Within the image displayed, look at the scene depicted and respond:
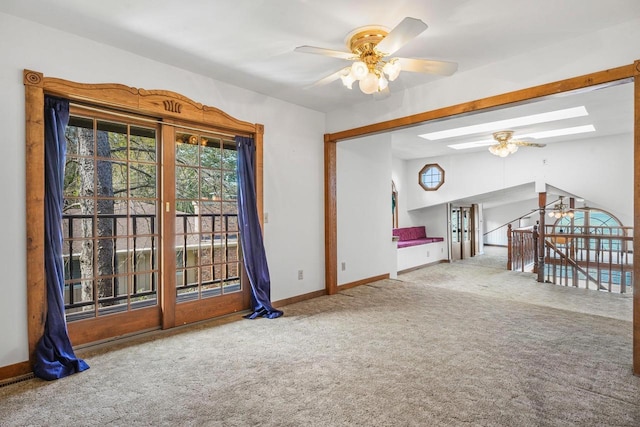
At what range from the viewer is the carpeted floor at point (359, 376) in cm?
190

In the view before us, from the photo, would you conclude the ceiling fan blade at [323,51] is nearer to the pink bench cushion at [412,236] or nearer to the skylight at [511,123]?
the skylight at [511,123]

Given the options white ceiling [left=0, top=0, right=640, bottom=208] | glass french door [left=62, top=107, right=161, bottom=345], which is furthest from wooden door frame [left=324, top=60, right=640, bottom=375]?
glass french door [left=62, top=107, right=161, bottom=345]

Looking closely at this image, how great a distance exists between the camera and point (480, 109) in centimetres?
322

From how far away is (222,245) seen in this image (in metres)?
3.83

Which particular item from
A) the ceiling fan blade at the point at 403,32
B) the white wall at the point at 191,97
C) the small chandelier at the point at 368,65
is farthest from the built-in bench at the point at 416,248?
the ceiling fan blade at the point at 403,32

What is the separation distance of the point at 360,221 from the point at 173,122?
10.1 feet

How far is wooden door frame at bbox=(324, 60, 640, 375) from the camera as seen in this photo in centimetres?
238

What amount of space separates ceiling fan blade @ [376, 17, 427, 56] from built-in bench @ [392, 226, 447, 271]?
5149 millimetres

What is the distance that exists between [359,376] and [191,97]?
300 cm

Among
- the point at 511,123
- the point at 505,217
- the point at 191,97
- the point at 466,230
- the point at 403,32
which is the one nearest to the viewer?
the point at 403,32

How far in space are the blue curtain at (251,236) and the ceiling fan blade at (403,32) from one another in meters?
2.03

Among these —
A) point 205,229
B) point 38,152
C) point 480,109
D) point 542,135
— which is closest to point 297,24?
point 480,109

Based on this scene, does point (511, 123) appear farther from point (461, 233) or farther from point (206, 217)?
point (206, 217)

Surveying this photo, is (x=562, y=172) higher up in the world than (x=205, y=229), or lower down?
higher up
